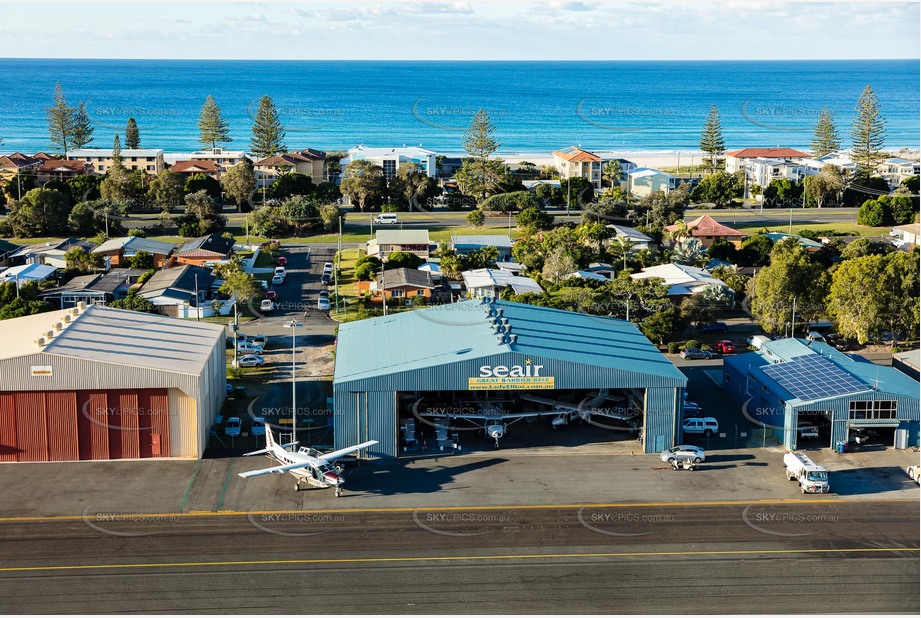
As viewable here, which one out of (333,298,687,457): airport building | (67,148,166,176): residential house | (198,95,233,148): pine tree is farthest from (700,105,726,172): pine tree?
(333,298,687,457): airport building

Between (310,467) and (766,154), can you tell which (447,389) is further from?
(766,154)

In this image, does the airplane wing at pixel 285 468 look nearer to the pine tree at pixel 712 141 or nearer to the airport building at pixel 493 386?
the airport building at pixel 493 386

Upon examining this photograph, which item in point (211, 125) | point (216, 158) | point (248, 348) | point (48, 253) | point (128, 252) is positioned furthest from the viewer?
point (211, 125)

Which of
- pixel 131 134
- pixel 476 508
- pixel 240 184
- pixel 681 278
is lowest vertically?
pixel 476 508

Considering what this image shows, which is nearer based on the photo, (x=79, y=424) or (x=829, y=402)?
(x=79, y=424)

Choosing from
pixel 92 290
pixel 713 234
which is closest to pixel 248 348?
pixel 92 290

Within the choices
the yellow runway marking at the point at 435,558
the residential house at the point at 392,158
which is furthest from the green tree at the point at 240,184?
the yellow runway marking at the point at 435,558

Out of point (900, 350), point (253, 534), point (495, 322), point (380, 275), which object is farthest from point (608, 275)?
point (253, 534)
